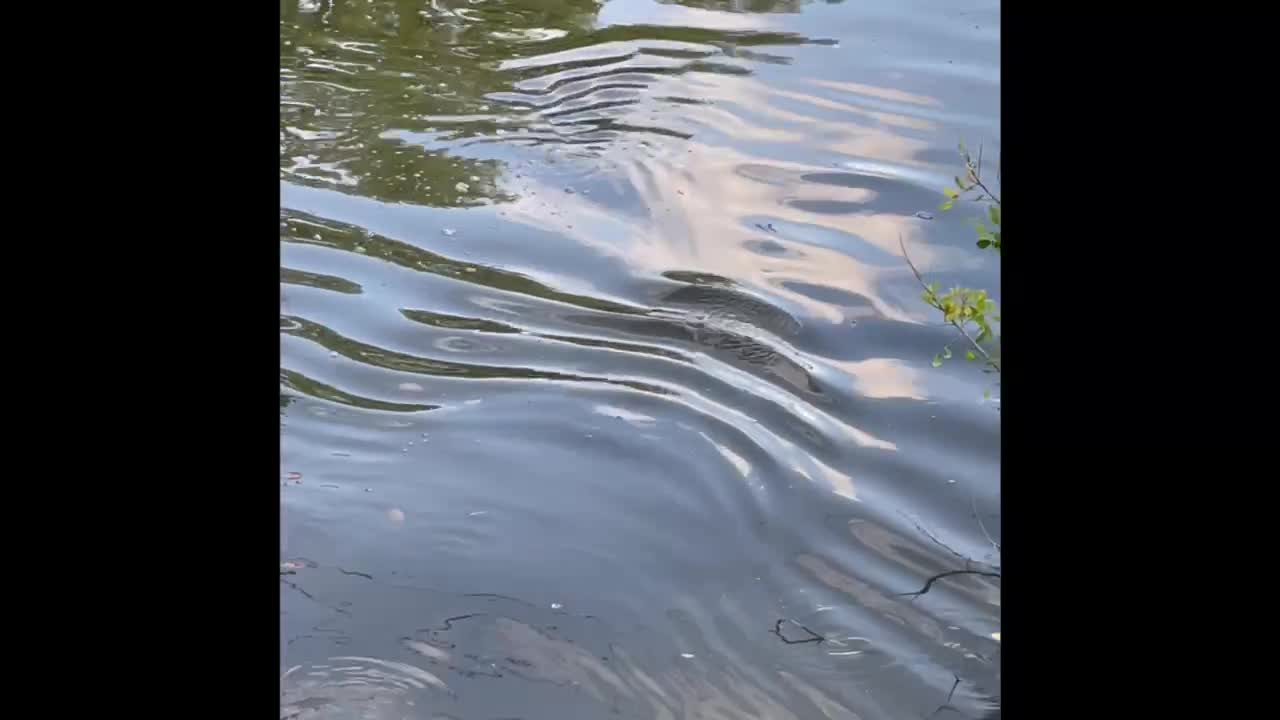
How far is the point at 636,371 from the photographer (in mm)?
2781

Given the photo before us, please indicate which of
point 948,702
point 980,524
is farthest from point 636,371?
point 948,702

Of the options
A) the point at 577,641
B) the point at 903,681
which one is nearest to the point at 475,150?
the point at 577,641

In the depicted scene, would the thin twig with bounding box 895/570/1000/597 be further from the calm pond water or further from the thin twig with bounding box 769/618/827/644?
the thin twig with bounding box 769/618/827/644

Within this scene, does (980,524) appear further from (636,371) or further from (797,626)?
(636,371)

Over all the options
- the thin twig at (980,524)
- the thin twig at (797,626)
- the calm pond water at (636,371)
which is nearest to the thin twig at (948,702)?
the calm pond water at (636,371)

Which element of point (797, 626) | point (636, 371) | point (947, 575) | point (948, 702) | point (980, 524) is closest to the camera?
point (948, 702)

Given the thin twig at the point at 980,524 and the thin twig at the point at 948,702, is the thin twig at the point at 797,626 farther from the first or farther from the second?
the thin twig at the point at 980,524

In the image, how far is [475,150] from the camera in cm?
358

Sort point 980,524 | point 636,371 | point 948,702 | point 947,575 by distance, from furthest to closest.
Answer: point 636,371 → point 980,524 → point 947,575 → point 948,702

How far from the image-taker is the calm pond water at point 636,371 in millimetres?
2057

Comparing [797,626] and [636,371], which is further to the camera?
[636,371]

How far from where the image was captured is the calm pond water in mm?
2057
